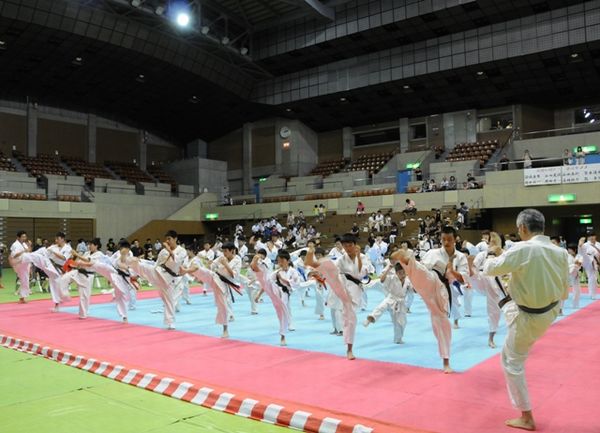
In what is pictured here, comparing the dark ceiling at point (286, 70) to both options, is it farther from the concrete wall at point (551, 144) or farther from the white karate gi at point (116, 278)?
the white karate gi at point (116, 278)

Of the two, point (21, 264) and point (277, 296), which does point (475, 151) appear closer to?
point (277, 296)

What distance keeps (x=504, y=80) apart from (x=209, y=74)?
18.6 meters

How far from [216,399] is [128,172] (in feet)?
117

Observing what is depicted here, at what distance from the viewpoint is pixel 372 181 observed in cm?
3422

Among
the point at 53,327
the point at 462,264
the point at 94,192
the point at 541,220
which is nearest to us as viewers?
the point at 541,220

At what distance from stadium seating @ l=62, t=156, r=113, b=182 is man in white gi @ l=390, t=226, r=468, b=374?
1264 inches

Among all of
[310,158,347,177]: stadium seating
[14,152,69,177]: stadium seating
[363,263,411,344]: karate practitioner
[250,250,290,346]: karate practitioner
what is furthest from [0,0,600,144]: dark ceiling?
[250,250,290,346]: karate practitioner

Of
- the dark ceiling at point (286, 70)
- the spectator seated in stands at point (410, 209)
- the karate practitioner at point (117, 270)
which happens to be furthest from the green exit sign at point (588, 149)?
the karate practitioner at point (117, 270)

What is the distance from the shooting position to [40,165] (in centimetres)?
3341

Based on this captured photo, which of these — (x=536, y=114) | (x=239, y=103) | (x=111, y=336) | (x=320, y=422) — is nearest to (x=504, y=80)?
(x=536, y=114)

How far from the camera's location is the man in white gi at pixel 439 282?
264 inches

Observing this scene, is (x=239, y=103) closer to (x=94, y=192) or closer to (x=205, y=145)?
(x=205, y=145)

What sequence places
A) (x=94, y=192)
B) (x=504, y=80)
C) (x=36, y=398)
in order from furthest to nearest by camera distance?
(x=94, y=192)
(x=504, y=80)
(x=36, y=398)

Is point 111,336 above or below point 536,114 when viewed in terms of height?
below
